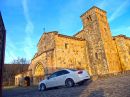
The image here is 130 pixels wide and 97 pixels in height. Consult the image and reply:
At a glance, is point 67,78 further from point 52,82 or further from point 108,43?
point 108,43

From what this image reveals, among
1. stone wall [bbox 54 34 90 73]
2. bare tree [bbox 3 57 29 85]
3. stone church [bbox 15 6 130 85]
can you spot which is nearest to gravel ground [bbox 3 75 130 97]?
stone church [bbox 15 6 130 85]

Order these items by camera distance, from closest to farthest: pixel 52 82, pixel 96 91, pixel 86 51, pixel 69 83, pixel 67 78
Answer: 1. pixel 96 91
2. pixel 69 83
3. pixel 67 78
4. pixel 52 82
5. pixel 86 51

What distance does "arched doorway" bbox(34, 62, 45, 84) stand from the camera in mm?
28900

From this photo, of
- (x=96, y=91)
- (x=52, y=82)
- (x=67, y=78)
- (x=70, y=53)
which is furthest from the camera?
(x=70, y=53)

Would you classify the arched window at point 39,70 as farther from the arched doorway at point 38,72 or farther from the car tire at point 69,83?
the car tire at point 69,83

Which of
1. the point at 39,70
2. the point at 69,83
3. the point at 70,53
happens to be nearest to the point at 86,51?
the point at 70,53

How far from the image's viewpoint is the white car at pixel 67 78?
44.6 feet

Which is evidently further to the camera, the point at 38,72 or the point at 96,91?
the point at 38,72

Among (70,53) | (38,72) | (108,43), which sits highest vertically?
(108,43)

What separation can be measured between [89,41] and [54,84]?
20.9m

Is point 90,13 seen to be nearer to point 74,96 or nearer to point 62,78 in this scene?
point 62,78

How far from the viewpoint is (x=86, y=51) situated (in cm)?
3375

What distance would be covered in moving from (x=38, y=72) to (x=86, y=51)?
1072 centimetres

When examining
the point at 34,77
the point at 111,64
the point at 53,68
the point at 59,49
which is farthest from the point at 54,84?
the point at 111,64
